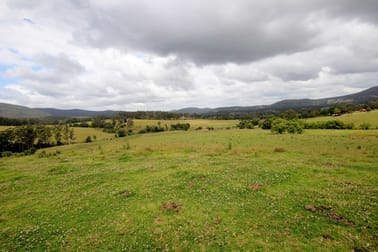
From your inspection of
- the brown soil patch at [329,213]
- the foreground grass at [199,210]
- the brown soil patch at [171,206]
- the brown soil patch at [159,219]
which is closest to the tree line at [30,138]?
the foreground grass at [199,210]

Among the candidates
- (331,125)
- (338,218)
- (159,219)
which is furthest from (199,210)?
(331,125)

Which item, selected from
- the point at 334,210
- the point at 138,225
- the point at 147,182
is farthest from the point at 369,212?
the point at 147,182

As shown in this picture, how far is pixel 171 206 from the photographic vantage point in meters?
10.5

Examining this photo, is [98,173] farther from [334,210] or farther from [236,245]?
[334,210]

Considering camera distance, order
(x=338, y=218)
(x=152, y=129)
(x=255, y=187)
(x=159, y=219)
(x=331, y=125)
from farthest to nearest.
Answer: (x=152, y=129), (x=331, y=125), (x=255, y=187), (x=159, y=219), (x=338, y=218)

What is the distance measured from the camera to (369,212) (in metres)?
8.91

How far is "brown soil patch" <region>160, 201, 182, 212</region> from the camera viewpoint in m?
10.2

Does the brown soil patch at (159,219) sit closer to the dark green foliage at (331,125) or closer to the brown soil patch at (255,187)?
the brown soil patch at (255,187)

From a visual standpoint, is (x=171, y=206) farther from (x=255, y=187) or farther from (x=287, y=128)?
(x=287, y=128)

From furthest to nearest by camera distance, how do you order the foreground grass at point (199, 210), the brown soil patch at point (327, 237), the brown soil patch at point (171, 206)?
the brown soil patch at point (171, 206) → the foreground grass at point (199, 210) → the brown soil patch at point (327, 237)

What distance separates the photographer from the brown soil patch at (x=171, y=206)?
10188mm

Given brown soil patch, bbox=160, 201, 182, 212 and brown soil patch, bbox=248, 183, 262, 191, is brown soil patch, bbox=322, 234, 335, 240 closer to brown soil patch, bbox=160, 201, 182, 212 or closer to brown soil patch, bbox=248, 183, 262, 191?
brown soil patch, bbox=248, 183, 262, 191

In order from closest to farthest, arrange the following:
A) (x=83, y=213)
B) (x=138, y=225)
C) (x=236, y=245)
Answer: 1. (x=236, y=245)
2. (x=138, y=225)
3. (x=83, y=213)

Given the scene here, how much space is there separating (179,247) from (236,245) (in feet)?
6.50
